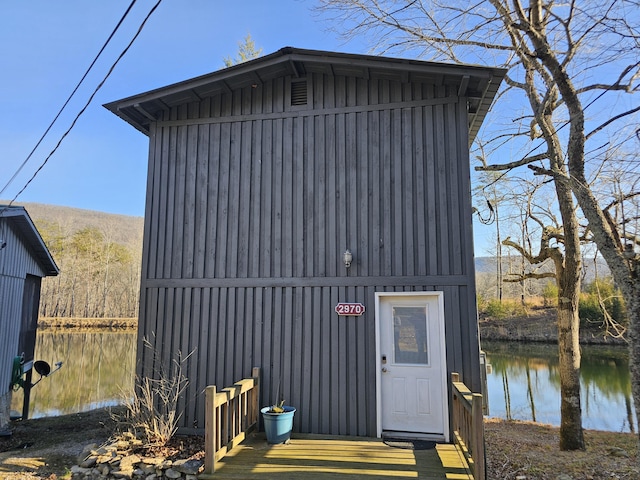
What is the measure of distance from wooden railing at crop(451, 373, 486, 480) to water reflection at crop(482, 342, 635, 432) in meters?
7.58

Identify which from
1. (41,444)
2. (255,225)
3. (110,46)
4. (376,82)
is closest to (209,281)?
(255,225)

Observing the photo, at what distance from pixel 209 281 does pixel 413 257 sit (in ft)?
9.69

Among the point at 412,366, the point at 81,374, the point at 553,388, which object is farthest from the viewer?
the point at 81,374

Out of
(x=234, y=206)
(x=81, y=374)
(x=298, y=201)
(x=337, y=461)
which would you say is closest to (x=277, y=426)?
(x=337, y=461)

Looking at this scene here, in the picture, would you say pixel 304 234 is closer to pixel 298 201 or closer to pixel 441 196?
pixel 298 201

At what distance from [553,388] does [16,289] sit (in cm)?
1559

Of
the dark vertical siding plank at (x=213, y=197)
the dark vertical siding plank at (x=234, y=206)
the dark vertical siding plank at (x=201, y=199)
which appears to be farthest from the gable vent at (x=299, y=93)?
the dark vertical siding plank at (x=201, y=199)

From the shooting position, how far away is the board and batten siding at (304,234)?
5.65m

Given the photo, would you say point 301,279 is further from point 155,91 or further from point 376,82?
point 155,91

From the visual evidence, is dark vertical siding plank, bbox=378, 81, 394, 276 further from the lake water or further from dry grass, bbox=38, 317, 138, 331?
dry grass, bbox=38, 317, 138, 331

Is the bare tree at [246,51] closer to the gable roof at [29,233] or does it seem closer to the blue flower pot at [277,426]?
the gable roof at [29,233]

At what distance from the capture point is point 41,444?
7.20 meters

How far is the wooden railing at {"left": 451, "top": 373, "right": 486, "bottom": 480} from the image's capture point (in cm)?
380

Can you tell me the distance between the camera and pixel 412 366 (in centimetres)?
553
